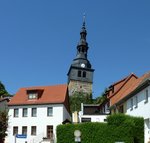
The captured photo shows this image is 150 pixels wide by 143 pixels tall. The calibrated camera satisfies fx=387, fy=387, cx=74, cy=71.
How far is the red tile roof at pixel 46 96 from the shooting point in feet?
199

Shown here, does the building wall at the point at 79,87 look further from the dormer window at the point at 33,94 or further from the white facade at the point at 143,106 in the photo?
the white facade at the point at 143,106

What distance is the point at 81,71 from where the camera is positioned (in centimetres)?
12575

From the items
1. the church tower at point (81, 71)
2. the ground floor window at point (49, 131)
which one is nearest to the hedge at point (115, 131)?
the ground floor window at point (49, 131)

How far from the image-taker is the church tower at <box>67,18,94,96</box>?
4808 inches

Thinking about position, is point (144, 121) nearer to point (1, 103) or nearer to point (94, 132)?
point (94, 132)

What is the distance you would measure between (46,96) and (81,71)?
2504 inches

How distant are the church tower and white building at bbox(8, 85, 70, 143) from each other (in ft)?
189

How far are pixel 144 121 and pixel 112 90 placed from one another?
2455cm

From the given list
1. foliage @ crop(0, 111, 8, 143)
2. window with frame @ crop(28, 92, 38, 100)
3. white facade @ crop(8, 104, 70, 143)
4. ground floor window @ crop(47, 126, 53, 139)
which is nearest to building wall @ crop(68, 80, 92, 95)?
window with frame @ crop(28, 92, 38, 100)

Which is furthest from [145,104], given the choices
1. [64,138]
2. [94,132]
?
[64,138]

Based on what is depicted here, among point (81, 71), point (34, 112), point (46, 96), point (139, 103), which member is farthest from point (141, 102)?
point (81, 71)

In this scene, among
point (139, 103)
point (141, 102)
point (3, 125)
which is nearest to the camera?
point (3, 125)

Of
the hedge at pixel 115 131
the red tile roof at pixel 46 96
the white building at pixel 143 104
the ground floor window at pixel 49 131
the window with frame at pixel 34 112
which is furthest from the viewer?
the red tile roof at pixel 46 96

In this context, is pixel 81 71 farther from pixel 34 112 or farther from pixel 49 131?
pixel 49 131
